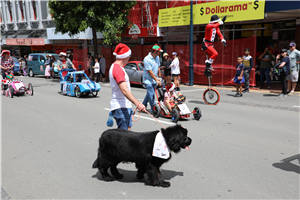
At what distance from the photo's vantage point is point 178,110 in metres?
8.00

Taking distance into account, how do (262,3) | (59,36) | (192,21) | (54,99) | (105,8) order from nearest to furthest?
(54,99), (262,3), (192,21), (105,8), (59,36)

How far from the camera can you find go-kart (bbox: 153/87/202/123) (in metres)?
7.84

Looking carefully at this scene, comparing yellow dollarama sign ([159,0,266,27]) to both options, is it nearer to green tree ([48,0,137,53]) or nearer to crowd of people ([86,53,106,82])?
green tree ([48,0,137,53])

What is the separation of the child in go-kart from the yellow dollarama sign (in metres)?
7.79

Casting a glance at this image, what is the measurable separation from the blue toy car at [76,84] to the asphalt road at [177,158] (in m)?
2.94

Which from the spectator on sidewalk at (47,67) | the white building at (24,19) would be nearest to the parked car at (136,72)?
the spectator on sidewalk at (47,67)

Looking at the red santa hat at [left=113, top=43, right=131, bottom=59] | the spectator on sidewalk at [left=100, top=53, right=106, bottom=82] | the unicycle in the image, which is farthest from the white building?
the red santa hat at [left=113, top=43, right=131, bottom=59]

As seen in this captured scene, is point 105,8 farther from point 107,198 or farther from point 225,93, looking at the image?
point 107,198

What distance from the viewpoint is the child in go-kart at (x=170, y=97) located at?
8.05m

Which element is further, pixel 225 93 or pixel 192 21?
pixel 192 21

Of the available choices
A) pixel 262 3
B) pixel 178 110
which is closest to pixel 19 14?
pixel 262 3

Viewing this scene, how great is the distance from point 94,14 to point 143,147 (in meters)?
16.2

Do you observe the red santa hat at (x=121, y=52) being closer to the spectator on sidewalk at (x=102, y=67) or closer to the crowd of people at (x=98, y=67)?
the crowd of people at (x=98, y=67)

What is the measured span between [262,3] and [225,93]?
14.9 ft
